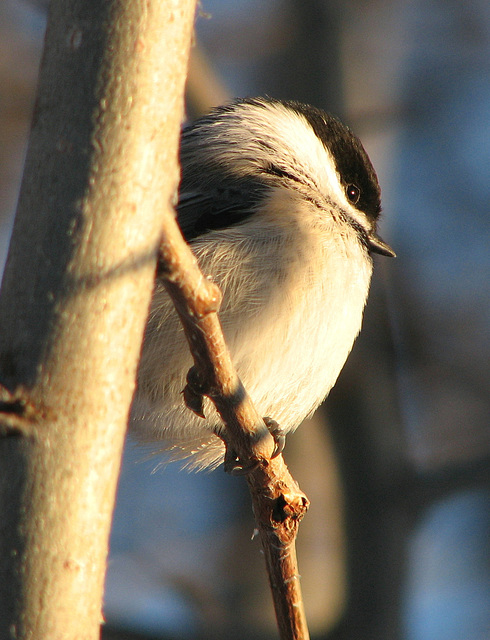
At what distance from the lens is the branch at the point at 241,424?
1153 mm

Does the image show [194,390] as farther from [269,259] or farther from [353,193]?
[353,193]

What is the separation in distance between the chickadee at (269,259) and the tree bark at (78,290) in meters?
0.70

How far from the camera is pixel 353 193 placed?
2.42 metres

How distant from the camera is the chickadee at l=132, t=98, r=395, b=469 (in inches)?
73.9

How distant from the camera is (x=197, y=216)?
2.06 metres

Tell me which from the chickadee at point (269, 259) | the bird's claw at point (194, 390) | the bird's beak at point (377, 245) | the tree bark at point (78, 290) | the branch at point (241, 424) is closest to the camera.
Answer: the tree bark at point (78, 290)

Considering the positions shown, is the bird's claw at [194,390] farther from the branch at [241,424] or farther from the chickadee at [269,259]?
the chickadee at [269,259]

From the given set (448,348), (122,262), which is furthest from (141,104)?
(448,348)

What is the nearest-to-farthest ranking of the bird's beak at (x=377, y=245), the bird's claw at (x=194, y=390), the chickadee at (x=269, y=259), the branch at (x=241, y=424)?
the branch at (x=241, y=424)
the bird's claw at (x=194, y=390)
the chickadee at (x=269, y=259)
the bird's beak at (x=377, y=245)

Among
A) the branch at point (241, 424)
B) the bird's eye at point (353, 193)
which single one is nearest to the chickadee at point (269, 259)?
the bird's eye at point (353, 193)

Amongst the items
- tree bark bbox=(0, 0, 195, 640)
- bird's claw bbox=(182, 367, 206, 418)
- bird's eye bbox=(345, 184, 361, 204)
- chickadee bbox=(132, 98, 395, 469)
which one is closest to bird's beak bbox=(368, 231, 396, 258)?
chickadee bbox=(132, 98, 395, 469)

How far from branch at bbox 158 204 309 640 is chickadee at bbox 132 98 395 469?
0.75 ft

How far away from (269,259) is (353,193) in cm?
64

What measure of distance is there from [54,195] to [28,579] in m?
0.44
